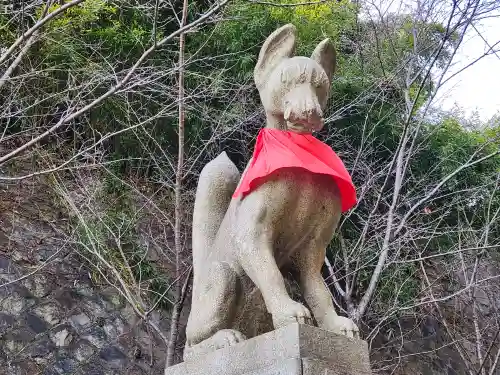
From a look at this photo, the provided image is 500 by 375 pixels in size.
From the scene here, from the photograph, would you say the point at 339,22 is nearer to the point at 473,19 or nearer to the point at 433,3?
the point at 433,3

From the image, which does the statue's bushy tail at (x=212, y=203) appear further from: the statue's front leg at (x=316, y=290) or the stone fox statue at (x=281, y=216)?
the statue's front leg at (x=316, y=290)

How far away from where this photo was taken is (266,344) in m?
2.14

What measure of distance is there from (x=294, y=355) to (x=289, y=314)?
17 centimetres

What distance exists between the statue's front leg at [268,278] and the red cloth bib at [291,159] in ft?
0.79

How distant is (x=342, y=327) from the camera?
230 centimetres

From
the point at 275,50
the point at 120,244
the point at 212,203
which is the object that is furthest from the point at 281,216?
the point at 120,244

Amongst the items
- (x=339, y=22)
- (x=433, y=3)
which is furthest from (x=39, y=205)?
(x=433, y=3)

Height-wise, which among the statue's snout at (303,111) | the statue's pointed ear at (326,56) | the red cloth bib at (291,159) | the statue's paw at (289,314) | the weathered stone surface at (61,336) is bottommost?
the weathered stone surface at (61,336)

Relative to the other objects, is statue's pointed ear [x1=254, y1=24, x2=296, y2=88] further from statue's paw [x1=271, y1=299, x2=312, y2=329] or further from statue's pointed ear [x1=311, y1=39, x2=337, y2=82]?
statue's paw [x1=271, y1=299, x2=312, y2=329]

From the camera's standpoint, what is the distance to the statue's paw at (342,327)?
2.29 metres

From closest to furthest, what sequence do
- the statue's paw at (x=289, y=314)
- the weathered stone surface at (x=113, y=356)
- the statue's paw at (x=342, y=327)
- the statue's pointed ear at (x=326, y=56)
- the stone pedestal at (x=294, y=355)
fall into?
the stone pedestal at (x=294, y=355)
the statue's paw at (x=289, y=314)
the statue's paw at (x=342, y=327)
the statue's pointed ear at (x=326, y=56)
the weathered stone surface at (x=113, y=356)

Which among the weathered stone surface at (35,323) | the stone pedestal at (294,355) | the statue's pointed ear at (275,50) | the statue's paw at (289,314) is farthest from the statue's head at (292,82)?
the weathered stone surface at (35,323)

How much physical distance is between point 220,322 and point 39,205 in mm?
5285

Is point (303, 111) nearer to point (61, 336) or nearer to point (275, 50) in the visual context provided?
point (275, 50)
